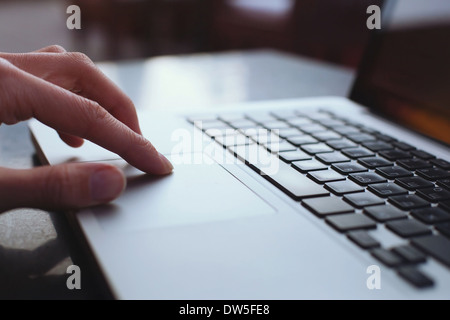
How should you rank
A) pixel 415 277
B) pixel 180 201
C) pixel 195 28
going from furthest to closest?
pixel 195 28 < pixel 180 201 < pixel 415 277

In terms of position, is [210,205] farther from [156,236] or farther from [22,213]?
[22,213]

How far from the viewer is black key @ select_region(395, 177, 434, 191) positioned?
438 millimetres

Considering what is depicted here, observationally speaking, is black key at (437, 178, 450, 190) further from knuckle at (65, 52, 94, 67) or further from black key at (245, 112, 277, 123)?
knuckle at (65, 52, 94, 67)

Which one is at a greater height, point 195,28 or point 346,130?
point 195,28

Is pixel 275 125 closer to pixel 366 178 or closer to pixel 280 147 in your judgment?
pixel 280 147

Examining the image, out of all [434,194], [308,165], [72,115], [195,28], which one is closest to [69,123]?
[72,115]

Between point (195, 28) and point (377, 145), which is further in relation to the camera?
point (195, 28)

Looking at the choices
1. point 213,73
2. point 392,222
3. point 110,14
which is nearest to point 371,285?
point 392,222

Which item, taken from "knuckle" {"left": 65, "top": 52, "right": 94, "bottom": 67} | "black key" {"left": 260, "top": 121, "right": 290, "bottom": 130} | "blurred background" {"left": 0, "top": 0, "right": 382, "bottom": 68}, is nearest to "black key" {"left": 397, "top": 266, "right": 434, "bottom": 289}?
"black key" {"left": 260, "top": 121, "right": 290, "bottom": 130}

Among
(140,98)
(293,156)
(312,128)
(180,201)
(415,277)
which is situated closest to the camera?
(415,277)

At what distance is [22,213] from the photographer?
44cm

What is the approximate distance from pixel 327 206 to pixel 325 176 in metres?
0.07

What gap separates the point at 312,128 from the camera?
24.0 inches
